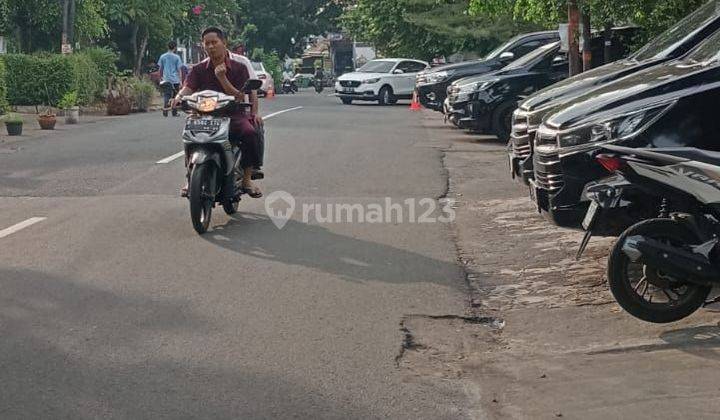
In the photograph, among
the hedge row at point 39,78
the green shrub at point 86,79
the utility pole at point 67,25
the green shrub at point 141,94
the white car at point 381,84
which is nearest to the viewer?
the hedge row at point 39,78

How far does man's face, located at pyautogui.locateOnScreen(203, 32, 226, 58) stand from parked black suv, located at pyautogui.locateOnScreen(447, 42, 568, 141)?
9.30 m

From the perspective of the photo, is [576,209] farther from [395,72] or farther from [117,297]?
[395,72]

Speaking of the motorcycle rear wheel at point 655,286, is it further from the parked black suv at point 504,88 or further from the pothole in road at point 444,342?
the parked black suv at point 504,88

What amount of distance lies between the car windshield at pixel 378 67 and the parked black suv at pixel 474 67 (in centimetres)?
1049

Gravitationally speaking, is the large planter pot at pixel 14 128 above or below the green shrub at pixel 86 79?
below

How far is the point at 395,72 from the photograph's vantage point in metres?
38.0

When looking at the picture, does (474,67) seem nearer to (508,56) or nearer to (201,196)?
(508,56)

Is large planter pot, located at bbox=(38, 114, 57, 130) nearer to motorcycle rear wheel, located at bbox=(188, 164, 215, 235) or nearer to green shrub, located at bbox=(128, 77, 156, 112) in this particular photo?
green shrub, located at bbox=(128, 77, 156, 112)

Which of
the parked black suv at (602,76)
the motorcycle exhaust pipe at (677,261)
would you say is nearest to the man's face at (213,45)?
the parked black suv at (602,76)

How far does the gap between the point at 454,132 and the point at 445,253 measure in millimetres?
13854

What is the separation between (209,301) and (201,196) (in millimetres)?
2530

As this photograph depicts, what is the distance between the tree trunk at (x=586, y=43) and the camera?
18.0 meters

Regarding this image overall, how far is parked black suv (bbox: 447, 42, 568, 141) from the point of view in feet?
63.7

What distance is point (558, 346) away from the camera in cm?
682
